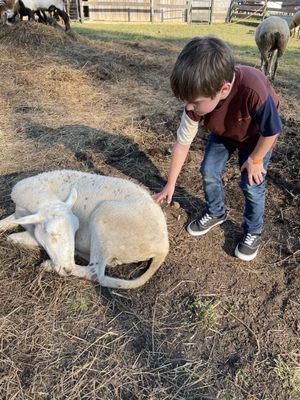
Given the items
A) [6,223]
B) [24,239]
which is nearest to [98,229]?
[24,239]

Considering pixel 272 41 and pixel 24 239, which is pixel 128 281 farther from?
pixel 272 41

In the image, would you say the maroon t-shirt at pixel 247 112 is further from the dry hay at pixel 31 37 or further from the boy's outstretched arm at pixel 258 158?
the dry hay at pixel 31 37

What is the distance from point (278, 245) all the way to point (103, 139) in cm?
294

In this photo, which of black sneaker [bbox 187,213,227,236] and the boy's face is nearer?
the boy's face

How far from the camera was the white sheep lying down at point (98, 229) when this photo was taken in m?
2.98

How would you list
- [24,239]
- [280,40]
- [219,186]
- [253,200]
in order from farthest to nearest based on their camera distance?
[280,40] → [219,186] → [24,239] → [253,200]

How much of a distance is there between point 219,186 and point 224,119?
0.81m

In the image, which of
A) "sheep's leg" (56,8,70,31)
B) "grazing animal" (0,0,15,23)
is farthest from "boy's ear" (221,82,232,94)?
"sheep's leg" (56,8,70,31)

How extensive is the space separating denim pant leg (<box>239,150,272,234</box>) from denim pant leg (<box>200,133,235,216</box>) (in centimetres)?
18

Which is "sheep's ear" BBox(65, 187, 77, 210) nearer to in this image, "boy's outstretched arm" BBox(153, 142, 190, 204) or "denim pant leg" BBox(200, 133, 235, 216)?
"boy's outstretched arm" BBox(153, 142, 190, 204)

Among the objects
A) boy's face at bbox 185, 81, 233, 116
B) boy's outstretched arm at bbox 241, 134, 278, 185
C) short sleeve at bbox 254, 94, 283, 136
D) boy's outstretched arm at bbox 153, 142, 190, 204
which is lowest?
boy's outstretched arm at bbox 153, 142, 190, 204

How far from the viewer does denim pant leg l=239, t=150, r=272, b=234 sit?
3.08 m

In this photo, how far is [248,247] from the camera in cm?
332

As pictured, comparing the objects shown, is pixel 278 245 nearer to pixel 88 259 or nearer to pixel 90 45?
pixel 88 259
